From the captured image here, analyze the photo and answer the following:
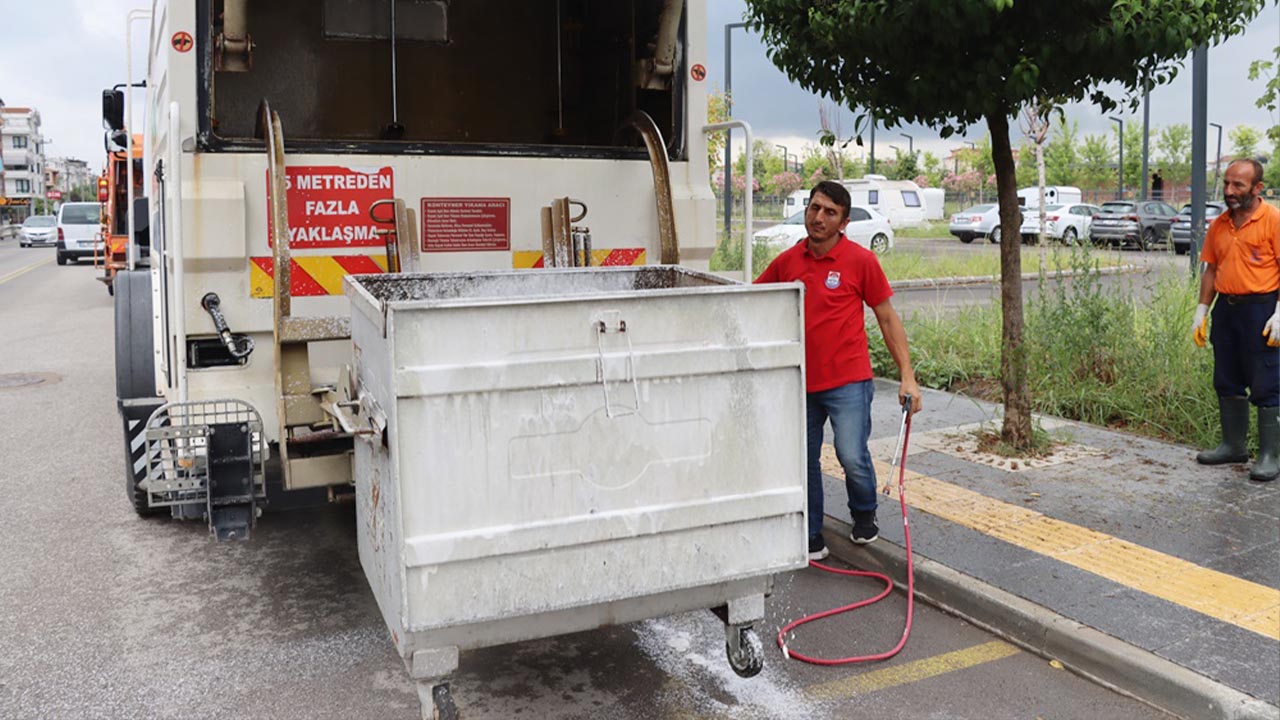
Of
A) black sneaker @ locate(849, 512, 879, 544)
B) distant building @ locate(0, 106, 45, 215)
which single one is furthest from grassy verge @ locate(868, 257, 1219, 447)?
distant building @ locate(0, 106, 45, 215)

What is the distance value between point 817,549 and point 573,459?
8.13 feet

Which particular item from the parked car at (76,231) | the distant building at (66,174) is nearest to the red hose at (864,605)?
the parked car at (76,231)

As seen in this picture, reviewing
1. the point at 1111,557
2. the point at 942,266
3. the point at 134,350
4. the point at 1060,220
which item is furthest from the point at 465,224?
the point at 1060,220

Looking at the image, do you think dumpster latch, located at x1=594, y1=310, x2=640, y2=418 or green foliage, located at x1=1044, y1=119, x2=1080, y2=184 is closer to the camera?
dumpster latch, located at x1=594, y1=310, x2=640, y2=418

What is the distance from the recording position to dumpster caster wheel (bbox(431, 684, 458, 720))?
11.1 ft

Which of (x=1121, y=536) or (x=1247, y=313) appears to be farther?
(x=1247, y=313)

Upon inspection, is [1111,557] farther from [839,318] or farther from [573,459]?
[573,459]

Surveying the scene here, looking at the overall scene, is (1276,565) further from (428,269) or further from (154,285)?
(154,285)

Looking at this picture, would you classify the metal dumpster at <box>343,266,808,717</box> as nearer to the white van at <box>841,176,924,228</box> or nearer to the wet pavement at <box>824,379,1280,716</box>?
the wet pavement at <box>824,379,1280,716</box>

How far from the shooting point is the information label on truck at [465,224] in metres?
5.13

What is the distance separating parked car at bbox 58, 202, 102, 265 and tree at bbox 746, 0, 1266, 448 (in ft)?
95.6

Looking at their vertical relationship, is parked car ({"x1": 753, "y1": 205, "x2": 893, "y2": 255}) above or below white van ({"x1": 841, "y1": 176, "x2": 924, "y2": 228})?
below

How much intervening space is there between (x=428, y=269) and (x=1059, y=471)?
386cm

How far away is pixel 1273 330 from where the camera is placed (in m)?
6.00
